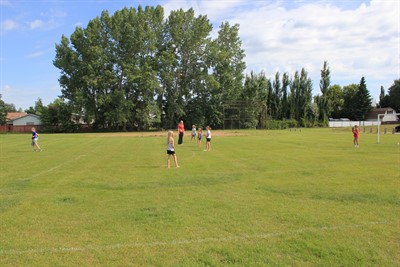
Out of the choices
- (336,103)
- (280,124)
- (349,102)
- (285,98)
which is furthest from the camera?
(336,103)

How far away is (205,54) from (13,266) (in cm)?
6678

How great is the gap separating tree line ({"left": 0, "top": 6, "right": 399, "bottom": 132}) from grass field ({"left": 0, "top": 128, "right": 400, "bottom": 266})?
50.2 metres

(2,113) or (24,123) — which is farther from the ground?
(2,113)

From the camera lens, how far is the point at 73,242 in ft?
18.9

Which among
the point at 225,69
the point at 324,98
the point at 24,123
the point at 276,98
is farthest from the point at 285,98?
the point at 24,123

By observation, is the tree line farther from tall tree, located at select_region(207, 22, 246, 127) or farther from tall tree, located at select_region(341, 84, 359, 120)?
tall tree, located at select_region(341, 84, 359, 120)

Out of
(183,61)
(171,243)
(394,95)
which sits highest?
(183,61)

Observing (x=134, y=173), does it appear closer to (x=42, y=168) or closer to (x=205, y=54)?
(x=42, y=168)

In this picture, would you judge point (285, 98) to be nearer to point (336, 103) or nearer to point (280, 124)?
point (280, 124)

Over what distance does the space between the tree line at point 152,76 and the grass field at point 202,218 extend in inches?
1976

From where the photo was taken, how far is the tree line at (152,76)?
6097 cm

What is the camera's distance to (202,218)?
699 centimetres

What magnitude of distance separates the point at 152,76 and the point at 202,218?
56.3 m

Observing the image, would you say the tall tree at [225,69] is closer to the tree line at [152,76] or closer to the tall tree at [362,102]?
the tree line at [152,76]
